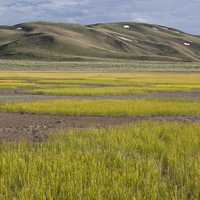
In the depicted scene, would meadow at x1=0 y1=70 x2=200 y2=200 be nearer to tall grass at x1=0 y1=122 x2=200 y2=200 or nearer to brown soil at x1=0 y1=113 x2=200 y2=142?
tall grass at x1=0 y1=122 x2=200 y2=200

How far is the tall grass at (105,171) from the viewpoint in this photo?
26.1 ft

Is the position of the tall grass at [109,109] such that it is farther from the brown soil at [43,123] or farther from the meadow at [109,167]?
the meadow at [109,167]

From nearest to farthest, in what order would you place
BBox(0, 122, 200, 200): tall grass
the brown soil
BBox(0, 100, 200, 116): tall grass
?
BBox(0, 122, 200, 200): tall grass, the brown soil, BBox(0, 100, 200, 116): tall grass

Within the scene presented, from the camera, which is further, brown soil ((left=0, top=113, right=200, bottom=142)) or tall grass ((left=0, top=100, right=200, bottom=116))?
tall grass ((left=0, top=100, right=200, bottom=116))

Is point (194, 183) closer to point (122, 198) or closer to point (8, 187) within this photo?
point (122, 198)

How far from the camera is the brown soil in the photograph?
18375mm

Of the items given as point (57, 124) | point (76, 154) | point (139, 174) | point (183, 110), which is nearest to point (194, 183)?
point (139, 174)

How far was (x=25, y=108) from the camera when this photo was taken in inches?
1044

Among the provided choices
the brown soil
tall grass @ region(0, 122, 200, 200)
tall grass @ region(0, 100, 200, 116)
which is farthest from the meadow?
tall grass @ region(0, 100, 200, 116)

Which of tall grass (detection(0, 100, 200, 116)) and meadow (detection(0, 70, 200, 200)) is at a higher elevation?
meadow (detection(0, 70, 200, 200))

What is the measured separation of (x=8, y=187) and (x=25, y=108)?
59.7 feet

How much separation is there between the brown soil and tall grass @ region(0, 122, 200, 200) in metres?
5.46

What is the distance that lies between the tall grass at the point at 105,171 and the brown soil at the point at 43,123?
5.46 meters

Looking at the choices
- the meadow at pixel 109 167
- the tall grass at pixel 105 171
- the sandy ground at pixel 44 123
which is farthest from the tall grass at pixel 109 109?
the tall grass at pixel 105 171
